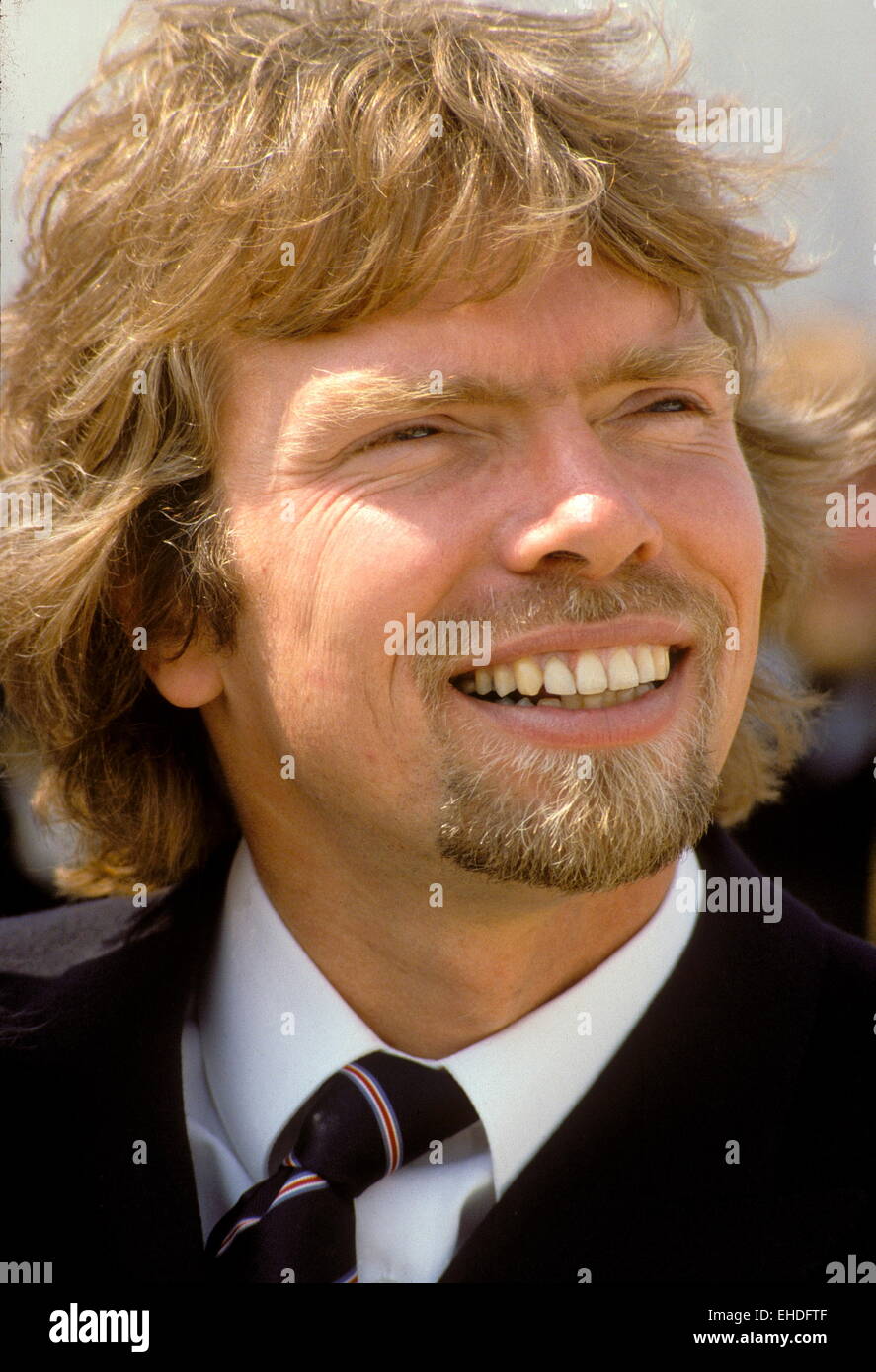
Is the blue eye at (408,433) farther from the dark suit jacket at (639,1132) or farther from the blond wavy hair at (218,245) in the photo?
the dark suit jacket at (639,1132)

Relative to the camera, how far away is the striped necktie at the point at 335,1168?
1.99 m

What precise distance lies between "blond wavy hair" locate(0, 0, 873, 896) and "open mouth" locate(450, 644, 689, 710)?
455mm

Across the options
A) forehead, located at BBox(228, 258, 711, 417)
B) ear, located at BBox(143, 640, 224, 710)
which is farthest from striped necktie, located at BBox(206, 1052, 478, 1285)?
forehead, located at BBox(228, 258, 711, 417)

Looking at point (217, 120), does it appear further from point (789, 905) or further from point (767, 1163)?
point (767, 1163)

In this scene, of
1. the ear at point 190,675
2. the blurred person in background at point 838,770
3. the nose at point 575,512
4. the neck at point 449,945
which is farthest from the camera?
the blurred person in background at point 838,770

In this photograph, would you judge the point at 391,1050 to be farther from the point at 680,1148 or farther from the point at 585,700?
the point at 585,700

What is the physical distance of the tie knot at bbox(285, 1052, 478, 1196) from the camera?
204 centimetres

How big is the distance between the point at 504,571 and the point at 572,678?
18 centimetres

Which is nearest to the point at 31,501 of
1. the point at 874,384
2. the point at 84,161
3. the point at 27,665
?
the point at 27,665

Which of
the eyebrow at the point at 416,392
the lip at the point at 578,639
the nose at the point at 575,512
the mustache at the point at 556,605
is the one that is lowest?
the lip at the point at 578,639

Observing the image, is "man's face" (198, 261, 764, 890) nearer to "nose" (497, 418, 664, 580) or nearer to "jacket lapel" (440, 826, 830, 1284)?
"nose" (497, 418, 664, 580)

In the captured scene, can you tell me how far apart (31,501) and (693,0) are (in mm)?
1495

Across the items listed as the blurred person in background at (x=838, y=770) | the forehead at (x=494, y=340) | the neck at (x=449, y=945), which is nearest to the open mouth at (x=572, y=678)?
the neck at (x=449, y=945)

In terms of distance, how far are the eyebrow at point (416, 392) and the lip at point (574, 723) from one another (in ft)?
1.25
